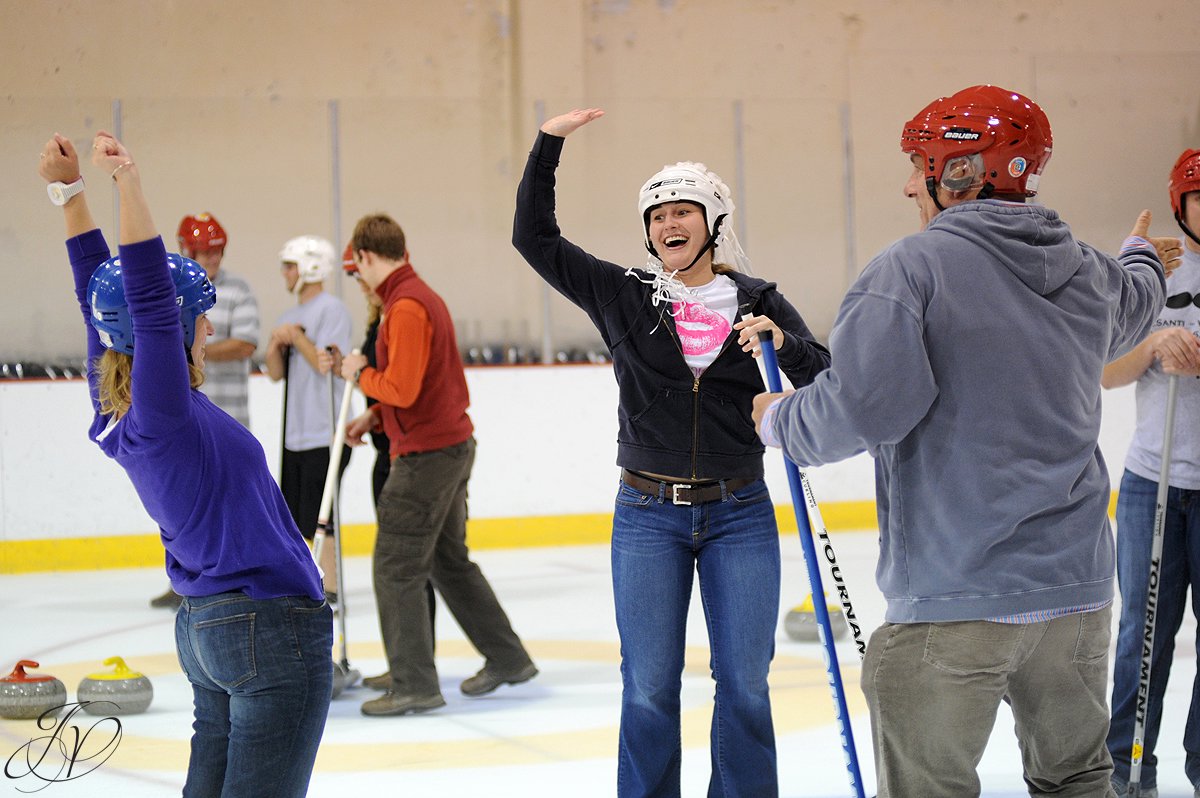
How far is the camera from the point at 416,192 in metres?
9.92

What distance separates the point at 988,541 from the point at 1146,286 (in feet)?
1.85

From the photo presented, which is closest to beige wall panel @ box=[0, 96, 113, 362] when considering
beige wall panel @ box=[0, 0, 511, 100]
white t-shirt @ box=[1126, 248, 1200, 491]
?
beige wall panel @ box=[0, 0, 511, 100]

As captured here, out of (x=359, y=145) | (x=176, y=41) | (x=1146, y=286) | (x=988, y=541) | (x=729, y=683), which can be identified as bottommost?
(x=729, y=683)

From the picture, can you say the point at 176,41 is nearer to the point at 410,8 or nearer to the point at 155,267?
the point at 410,8

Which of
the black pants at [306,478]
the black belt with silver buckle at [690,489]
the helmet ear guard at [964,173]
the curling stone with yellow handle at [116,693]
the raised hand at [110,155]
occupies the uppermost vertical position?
the raised hand at [110,155]

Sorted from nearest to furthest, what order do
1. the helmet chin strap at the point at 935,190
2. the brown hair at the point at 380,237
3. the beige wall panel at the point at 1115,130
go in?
the helmet chin strap at the point at 935,190
the brown hair at the point at 380,237
the beige wall panel at the point at 1115,130

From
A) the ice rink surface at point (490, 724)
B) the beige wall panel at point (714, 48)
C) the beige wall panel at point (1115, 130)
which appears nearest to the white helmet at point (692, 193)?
the ice rink surface at point (490, 724)

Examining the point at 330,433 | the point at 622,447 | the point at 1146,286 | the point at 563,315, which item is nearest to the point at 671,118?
the point at 563,315

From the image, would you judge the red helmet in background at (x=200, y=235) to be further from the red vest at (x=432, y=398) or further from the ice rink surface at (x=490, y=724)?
the red vest at (x=432, y=398)

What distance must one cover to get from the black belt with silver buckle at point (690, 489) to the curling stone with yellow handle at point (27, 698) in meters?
2.33

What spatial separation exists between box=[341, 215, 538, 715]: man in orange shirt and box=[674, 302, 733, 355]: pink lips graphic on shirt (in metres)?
1.54

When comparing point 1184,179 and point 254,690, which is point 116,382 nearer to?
point 254,690

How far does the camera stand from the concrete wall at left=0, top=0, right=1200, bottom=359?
9.48 m

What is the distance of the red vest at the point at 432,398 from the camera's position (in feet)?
14.2
